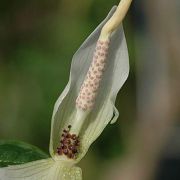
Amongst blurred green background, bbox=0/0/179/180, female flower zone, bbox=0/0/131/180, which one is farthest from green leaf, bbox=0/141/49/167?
blurred green background, bbox=0/0/179/180

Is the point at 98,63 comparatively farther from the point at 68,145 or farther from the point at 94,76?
the point at 68,145

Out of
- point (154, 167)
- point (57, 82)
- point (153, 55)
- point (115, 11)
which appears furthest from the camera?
point (153, 55)

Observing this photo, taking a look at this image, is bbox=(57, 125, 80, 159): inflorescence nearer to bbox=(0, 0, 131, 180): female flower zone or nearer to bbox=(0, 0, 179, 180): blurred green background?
bbox=(0, 0, 131, 180): female flower zone

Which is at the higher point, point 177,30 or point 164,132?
point 177,30

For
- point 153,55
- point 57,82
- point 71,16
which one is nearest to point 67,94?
point 57,82

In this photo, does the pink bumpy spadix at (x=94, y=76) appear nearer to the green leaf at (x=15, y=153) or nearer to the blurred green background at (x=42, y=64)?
the green leaf at (x=15, y=153)

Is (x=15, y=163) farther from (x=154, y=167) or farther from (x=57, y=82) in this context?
(x=154, y=167)
